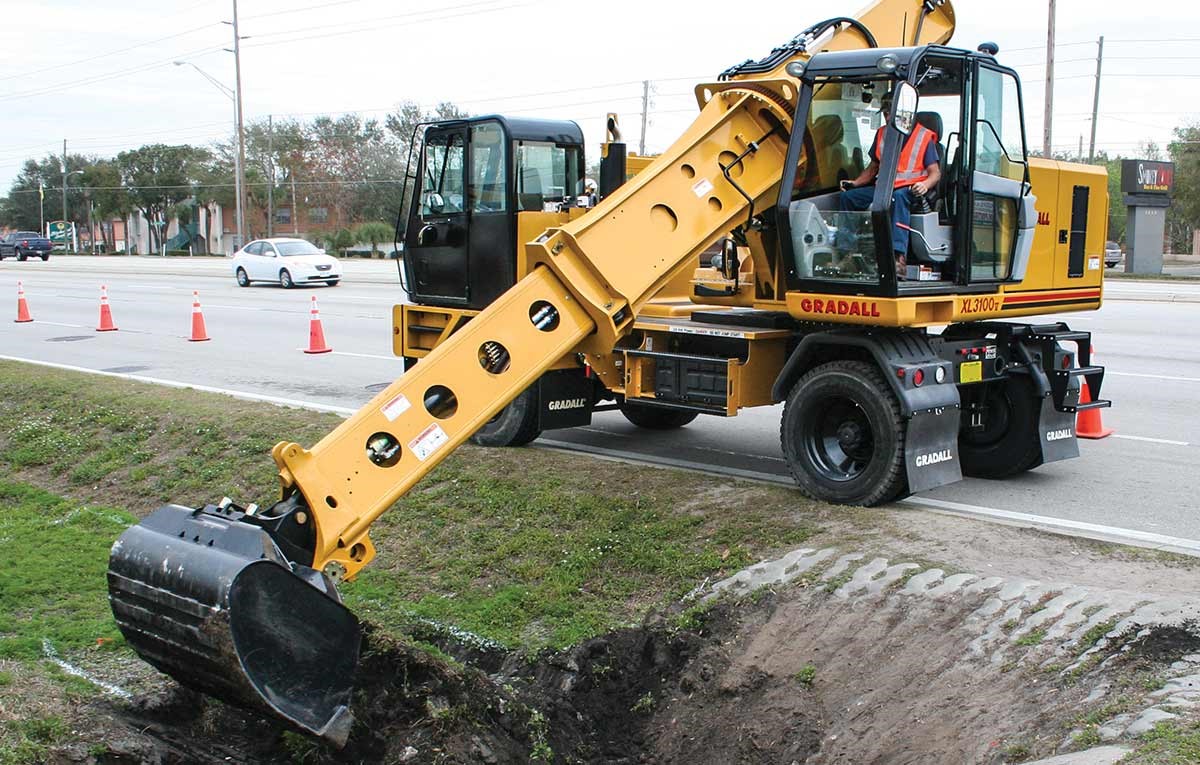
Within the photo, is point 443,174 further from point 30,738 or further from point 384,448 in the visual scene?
point 30,738

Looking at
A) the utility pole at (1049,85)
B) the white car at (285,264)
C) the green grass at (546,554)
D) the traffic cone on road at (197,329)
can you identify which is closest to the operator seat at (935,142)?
the green grass at (546,554)

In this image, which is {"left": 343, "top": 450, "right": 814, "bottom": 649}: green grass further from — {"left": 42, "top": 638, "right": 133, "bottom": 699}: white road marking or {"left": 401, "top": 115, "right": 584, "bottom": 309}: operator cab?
{"left": 401, "top": 115, "right": 584, "bottom": 309}: operator cab

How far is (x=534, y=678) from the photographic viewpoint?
248 inches

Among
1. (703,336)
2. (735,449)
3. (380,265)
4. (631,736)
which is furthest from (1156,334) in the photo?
(380,265)

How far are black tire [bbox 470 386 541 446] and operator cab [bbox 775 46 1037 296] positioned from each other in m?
2.90

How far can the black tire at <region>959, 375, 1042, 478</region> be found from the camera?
901 centimetres

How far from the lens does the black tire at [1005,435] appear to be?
9.01m

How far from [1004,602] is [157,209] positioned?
9096cm

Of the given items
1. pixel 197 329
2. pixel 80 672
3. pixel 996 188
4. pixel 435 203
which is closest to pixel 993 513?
pixel 996 188

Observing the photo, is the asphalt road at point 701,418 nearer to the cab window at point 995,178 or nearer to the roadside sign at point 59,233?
the cab window at point 995,178

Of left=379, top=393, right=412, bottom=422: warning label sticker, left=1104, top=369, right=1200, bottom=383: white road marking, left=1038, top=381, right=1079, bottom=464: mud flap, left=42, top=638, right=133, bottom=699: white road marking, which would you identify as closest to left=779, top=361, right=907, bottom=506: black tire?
left=1038, top=381, right=1079, bottom=464: mud flap

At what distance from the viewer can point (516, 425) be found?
1031 centimetres

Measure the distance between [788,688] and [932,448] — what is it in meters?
2.66

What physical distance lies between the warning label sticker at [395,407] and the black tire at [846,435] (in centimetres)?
330
